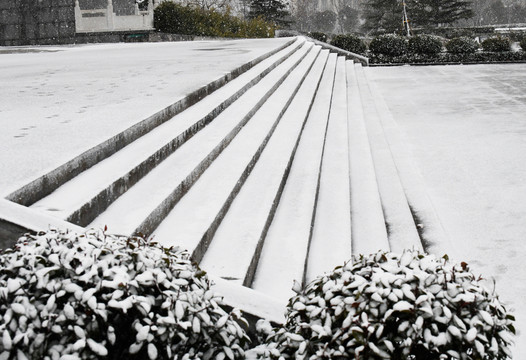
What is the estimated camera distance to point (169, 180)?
146 inches

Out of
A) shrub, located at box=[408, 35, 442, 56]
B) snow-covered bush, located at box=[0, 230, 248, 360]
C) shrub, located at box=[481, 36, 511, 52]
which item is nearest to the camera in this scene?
snow-covered bush, located at box=[0, 230, 248, 360]

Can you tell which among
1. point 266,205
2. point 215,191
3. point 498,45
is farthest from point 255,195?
point 498,45

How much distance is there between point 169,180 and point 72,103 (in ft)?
7.60

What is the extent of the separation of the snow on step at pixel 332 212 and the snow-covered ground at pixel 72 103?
5.20ft

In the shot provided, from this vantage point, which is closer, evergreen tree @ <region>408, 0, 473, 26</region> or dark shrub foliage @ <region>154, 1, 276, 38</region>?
dark shrub foliage @ <region>154, 1, 276, 38</region>

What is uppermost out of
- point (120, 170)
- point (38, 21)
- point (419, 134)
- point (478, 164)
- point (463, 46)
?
point (38, 21)

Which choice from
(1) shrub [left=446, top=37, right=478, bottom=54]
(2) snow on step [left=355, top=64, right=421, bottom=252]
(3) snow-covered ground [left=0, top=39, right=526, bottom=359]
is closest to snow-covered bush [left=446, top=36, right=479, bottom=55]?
(1) shrub [left=446, top=37, right=478, bottom=54]

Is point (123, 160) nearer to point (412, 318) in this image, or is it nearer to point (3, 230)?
point (3, 230)

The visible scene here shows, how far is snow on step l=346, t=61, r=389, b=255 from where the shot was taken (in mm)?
4316

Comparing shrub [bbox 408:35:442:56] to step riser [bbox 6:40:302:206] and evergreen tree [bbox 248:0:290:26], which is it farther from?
evergreen tree [bbox 248:0:290:26]

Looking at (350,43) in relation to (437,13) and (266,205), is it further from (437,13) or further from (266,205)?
(437,13)

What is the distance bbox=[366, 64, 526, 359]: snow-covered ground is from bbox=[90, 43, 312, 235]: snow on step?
2.09m

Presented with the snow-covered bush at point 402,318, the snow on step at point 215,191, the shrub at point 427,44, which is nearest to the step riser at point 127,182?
the snow on step at point 215,191

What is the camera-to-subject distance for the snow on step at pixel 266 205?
3107 millimetres
